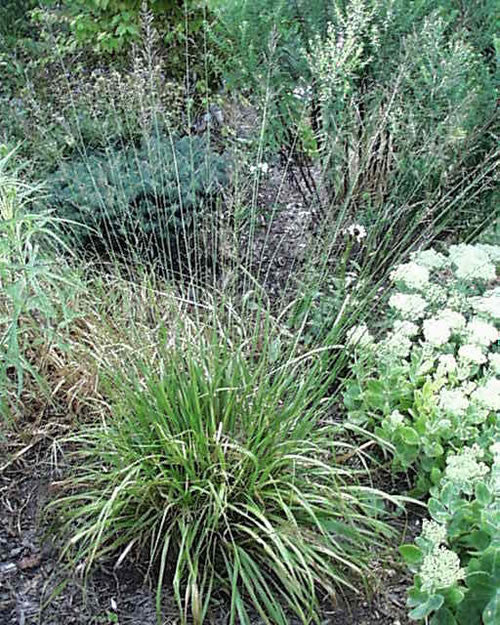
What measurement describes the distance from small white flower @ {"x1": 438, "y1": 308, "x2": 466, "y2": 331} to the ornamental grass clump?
67 centimetres

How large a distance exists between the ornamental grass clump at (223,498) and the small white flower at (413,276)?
2.43ft

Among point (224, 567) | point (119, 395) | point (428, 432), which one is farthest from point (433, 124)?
point (224, 567)

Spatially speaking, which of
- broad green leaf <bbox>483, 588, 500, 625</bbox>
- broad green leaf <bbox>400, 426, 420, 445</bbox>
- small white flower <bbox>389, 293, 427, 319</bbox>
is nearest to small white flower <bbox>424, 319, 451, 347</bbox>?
small white flower <bbox>389, 293, 427, 319</bbox>

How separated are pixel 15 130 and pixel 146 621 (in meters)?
3.71

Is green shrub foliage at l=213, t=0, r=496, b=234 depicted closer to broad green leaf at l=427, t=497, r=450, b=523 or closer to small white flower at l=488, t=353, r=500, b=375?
small white flower at l=488, t=353, r=500, b=375

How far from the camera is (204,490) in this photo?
2158mm

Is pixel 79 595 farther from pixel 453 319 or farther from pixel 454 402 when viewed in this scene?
pixel 453 319

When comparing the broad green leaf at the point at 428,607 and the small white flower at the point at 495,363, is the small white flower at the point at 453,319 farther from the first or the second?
the broad green leaf at the point at 428,607

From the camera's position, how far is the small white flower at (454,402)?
2.40m

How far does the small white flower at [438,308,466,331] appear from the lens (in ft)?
8.95

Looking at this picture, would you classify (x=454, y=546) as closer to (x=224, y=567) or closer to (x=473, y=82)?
(x=224, y=567)

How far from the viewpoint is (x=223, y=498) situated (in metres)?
2.17

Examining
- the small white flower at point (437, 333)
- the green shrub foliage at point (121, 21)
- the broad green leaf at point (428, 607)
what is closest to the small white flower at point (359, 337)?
the small white flower at point (437, 333)

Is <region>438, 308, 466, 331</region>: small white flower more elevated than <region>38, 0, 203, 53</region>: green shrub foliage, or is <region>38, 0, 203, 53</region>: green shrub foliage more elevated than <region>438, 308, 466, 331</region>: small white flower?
<region>38, 0, 203, 53</region>: green shrub foliage
